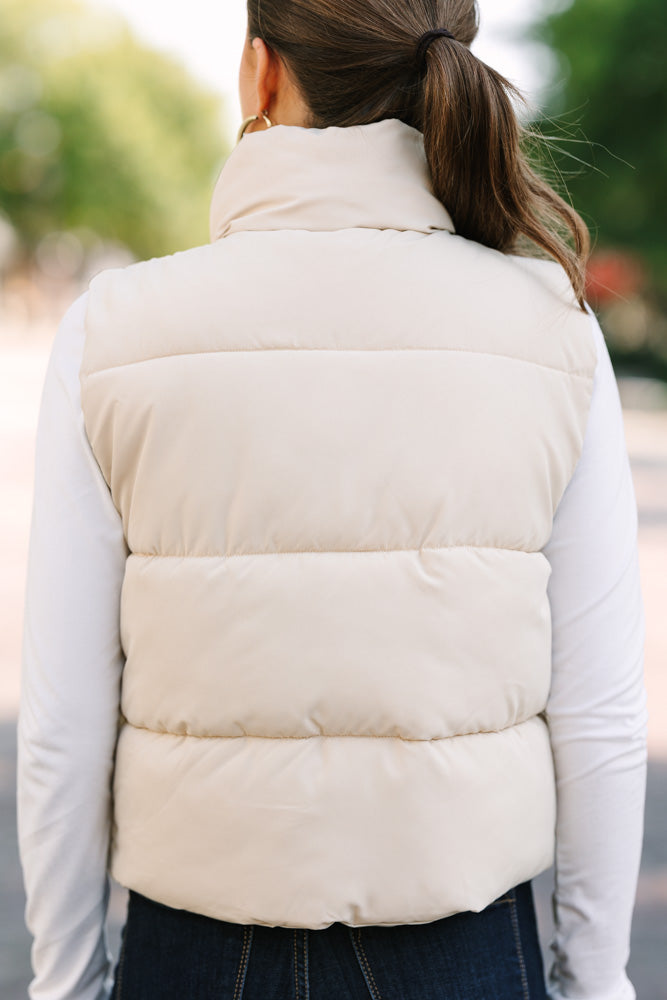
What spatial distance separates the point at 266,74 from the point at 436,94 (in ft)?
0.75

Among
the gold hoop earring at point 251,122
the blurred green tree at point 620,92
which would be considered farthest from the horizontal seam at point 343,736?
the blurred green tree at point 620,92

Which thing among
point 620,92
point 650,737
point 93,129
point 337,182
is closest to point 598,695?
point 337,182

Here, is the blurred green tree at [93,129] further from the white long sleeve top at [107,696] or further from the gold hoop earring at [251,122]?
the white long sleeve top at [107,696]

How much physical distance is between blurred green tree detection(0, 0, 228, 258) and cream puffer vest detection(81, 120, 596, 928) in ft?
135

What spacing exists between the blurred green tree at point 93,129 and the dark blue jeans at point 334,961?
41.5 meters

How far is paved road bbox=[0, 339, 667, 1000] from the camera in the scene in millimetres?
3207

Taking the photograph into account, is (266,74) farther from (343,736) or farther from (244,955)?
(244,955)

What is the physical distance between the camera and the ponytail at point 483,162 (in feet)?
4.32

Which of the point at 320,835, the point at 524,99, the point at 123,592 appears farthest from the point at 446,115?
the point at 320,835

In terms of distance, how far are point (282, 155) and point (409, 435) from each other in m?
0.39

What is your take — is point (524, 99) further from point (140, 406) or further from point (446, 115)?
point (140, 406)

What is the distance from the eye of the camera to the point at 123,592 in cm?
132

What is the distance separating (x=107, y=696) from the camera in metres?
1.35

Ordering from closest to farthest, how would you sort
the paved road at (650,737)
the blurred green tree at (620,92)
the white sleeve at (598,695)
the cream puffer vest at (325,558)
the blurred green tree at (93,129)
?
the cream puffer vest at (325,558)
the white sleeve at (598,695)
the paved road at (650,737)
the blurred green tree at (620,92)
the blurred green tree at (93,129)
